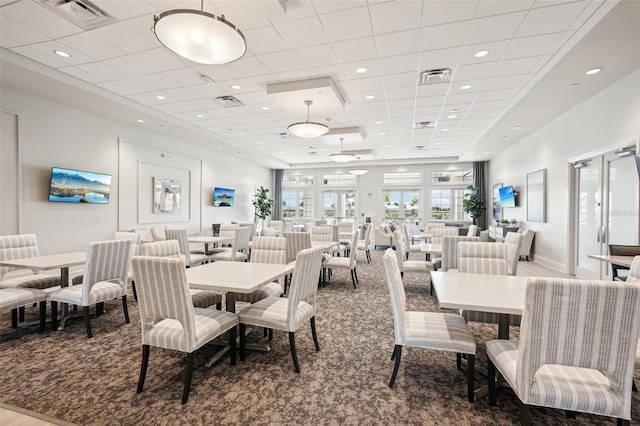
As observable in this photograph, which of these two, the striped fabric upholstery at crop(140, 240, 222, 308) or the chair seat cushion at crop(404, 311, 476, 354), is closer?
the chair seat cushion at crop(404, 311, 476, 354)

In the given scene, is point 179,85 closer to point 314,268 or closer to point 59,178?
point 59,178

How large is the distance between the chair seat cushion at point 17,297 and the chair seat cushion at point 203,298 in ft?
5.11

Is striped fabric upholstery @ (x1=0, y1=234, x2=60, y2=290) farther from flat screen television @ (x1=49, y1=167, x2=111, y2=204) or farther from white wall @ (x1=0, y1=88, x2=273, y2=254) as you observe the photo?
flat screen television @ (x1=49, y1=167, x2=111, y2=204)

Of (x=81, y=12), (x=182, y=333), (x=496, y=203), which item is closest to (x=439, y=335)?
(x=182, y=333)

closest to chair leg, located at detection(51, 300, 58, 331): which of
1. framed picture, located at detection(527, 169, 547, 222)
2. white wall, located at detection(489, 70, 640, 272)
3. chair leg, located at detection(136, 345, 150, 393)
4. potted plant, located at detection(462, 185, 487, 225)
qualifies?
chair leg, located at detection(136, 345, 150, 393)

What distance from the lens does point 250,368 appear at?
2568 millimetres

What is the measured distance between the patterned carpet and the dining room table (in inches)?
6.3

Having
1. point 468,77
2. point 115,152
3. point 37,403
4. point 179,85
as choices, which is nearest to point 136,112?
point 115,152

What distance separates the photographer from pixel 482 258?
3328 mm

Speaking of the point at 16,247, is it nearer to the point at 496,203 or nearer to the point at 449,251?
the point at 449,251

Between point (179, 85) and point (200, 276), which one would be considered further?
point (179, 85)

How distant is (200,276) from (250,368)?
2.99 feet

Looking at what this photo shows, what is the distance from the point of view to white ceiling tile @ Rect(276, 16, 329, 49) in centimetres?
330

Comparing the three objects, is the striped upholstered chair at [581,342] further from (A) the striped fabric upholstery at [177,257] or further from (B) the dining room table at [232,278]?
(A) the striped fabric upholstery at [177,257]
